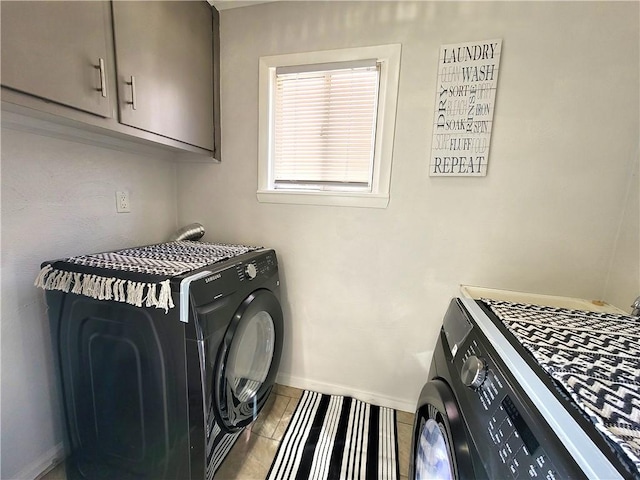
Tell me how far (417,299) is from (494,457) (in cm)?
107

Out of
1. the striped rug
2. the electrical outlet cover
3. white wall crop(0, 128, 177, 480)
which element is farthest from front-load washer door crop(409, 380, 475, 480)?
the electrical outlet cover

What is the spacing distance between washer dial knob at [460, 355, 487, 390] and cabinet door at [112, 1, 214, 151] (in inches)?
55.9

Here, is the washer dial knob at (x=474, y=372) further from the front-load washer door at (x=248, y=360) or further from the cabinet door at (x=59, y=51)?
the cabinet door at (x=59, y=51)

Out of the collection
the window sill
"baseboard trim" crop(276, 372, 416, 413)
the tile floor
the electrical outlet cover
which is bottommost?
the tile floor

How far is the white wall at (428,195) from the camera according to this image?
46.3 inches

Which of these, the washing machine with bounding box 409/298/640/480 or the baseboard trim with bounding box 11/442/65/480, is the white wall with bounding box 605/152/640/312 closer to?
the washing machine with bounding box 409/298/640/480

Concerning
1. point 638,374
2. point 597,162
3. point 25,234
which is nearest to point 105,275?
point 25,234

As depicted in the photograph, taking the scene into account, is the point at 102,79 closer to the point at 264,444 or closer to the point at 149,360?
the point at 149,360

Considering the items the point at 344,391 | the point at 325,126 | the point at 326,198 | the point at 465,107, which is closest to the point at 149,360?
the point at 326,198

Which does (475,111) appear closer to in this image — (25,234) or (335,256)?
(335,256)

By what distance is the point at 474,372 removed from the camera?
1.92 feet

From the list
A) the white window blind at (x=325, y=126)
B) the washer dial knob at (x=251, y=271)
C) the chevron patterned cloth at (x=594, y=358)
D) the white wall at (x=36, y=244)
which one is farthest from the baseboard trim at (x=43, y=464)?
the chevron patterned cloth at (x=594, y=358)

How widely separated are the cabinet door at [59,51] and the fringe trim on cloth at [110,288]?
58 cm

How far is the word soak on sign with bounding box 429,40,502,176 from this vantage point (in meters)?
1.25
